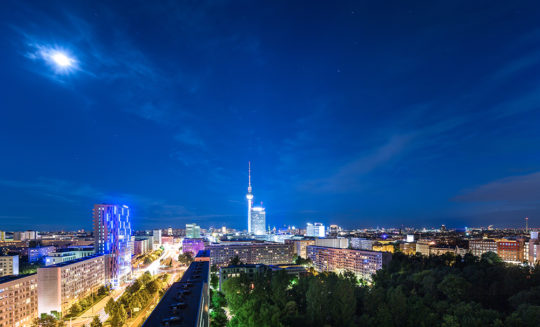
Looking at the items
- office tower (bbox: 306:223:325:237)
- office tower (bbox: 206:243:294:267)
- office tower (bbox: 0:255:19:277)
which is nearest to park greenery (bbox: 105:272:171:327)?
office tower (bbox: 206:243:294:267)

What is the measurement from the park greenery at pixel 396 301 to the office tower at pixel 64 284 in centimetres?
952

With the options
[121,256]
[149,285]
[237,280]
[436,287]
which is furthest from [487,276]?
[121,256]

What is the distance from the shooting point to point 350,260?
3272 cm

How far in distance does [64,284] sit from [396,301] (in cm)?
1989

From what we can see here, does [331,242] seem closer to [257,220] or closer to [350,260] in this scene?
[350,260]

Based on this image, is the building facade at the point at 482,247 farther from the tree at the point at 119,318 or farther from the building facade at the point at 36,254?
the building facade at the point at 36,254

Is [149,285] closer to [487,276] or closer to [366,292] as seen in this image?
[366,292]

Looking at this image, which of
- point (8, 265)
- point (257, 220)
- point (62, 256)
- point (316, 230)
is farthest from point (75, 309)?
point (316, 230)

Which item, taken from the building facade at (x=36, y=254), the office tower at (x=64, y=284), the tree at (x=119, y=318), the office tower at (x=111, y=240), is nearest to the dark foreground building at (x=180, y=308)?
the tree at (x=119, y=318)

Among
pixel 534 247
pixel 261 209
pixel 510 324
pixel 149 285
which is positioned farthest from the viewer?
pixel 261 209

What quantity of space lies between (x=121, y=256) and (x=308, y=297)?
71.5ft

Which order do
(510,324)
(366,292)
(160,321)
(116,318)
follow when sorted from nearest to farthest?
(160,321), (510,324), (116,318), (366,292)

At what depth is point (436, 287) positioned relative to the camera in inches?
730

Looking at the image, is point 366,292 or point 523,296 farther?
point 366,292
